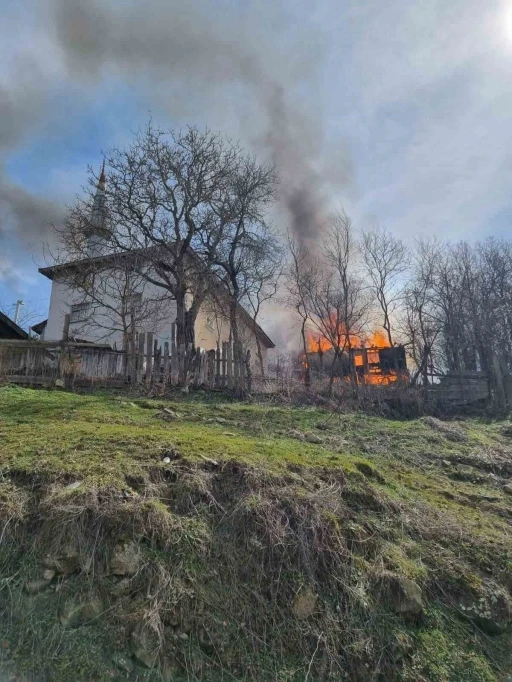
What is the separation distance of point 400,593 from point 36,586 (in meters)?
2.85

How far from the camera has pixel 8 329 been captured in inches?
722

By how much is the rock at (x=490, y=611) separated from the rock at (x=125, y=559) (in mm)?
2739

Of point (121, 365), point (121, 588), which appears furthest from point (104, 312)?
point (121, 588)

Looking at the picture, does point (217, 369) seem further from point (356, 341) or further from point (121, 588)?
point (356, 341)

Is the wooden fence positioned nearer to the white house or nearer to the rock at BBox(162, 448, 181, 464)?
the white house

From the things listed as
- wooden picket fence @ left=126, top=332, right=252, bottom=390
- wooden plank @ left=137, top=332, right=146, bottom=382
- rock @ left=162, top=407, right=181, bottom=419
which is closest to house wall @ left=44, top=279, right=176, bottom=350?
wooden plank @ left=137, top=332, right=146, bottom=382

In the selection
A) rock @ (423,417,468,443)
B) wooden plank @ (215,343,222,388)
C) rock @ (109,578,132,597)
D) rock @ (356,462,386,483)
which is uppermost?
wooden plank @ (215,343,222,388)

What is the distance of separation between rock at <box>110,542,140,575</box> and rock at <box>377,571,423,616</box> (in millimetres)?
1985

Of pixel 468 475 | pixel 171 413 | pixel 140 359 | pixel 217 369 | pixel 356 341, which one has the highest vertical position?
pixel 356 341

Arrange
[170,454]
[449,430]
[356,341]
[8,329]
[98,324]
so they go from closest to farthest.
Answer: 1. [170,454]
2. [449,430]
3. [98,324]
4. [8,329]
5. [356,341]

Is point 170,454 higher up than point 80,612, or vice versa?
point 170,454

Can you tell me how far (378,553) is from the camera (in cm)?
360

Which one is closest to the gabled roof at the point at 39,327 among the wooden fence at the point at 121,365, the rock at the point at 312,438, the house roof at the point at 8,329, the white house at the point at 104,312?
the white house at the point at 104,312

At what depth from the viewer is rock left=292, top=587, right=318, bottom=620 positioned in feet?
10.1
